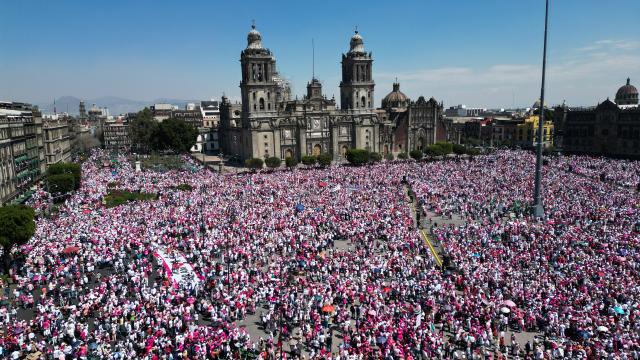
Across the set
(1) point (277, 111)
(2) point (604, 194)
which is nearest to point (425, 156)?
(1) point (277, 111)

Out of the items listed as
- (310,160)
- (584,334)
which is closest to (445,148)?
(310,160)

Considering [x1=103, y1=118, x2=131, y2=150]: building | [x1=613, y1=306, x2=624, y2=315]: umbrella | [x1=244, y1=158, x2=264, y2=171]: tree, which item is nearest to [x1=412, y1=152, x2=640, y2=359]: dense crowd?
[x1=613, y1=306, x2=624, y2=315]: umbrella

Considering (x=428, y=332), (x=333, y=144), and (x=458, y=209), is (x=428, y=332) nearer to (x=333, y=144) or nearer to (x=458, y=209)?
(x=458, y=209)

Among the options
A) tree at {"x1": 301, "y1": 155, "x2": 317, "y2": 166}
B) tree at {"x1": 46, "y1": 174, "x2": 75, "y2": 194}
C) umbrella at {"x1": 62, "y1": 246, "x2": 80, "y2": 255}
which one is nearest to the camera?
umbrella at {"x1": 62, "y1": 246, "x2": 80, "y2": 255}

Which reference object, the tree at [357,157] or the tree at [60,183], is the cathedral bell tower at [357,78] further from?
the tree at [60,183]

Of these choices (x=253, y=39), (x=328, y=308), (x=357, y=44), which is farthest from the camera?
(x=357, y=44)

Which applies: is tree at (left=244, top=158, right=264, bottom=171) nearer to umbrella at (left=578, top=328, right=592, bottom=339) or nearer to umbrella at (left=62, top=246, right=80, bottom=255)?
umbrella at (left=62, top=246, right=80, bottom=255)

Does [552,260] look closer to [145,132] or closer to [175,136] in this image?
[175,136]
